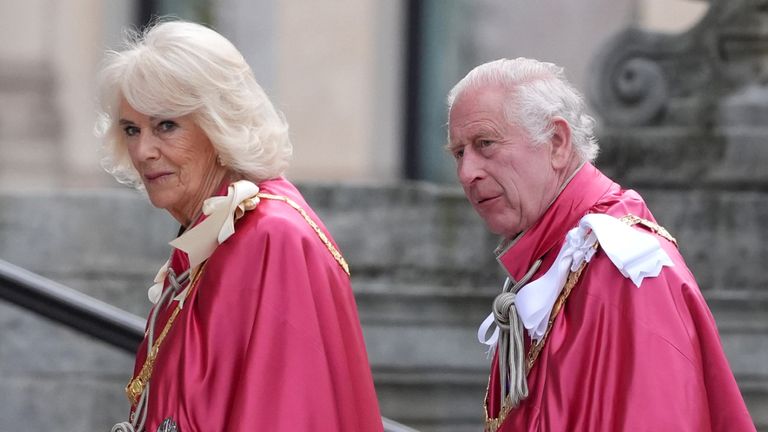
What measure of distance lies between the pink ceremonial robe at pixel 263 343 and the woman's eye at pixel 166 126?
26 cm

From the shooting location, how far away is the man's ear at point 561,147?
9.80 ft

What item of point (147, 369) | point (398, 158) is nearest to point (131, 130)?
point (147, 369)

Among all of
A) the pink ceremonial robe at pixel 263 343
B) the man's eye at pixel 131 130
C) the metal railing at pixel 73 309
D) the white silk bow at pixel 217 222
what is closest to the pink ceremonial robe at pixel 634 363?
the pink ceremonial robe at pixel 263 343

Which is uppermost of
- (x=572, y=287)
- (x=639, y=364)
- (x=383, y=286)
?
(x=572, y=287)

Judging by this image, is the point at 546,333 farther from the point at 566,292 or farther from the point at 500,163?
the point at 500,163

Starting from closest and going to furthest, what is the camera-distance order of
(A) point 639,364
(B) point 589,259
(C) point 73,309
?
(A) point 639,364, (B) point 589,259, (C) point 73,309

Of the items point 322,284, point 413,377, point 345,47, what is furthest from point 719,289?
point 322,284

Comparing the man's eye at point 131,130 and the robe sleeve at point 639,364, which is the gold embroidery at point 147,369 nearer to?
the man's eye at point 131,130

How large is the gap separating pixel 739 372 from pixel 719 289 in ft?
1.10

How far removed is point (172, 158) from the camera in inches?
131

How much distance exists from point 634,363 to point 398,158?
338 centimetres

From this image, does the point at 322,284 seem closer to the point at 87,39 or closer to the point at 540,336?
the point at 540,336

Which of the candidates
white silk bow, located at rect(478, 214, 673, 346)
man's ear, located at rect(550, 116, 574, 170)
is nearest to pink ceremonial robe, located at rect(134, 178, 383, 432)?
white silk bow, located at rect(478, 214, 673, 346)

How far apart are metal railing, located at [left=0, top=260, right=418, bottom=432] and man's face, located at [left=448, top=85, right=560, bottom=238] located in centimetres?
116
